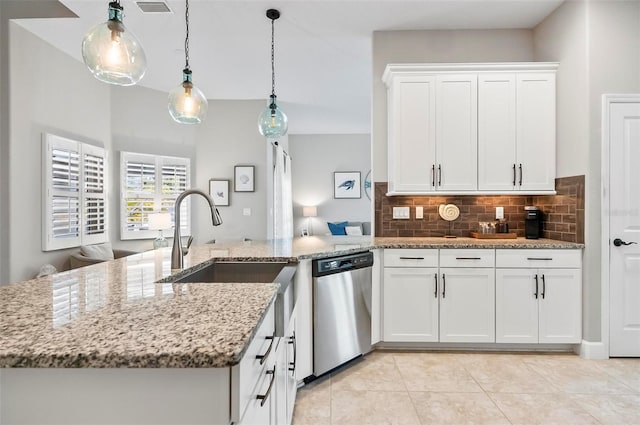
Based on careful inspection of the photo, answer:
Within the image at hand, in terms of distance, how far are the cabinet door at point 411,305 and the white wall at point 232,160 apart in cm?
316

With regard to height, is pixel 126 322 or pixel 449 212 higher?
pixel 449 212

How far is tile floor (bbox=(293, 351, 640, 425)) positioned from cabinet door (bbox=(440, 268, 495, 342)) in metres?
0.17

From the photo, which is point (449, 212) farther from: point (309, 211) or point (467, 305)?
point (309, 211)

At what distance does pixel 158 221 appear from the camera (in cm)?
491

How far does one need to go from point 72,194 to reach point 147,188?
4.05ft

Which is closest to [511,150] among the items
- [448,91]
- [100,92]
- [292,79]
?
[448,91]

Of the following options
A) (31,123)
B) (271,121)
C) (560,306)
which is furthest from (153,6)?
(560,306)

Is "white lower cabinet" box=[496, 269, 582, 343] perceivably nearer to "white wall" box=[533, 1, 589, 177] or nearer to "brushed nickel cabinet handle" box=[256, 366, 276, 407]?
"white wall" box=[533, 1, 589, 177]

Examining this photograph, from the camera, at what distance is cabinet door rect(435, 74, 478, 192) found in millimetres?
3215

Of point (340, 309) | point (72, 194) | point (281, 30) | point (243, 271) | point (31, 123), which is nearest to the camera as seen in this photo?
point (243, 271)

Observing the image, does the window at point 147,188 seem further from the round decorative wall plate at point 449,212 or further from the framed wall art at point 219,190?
the round decorative wall plate at point 449,212

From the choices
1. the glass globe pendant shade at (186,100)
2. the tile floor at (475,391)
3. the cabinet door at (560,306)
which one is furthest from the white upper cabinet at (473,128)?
the glass globe pendant shade at (186,100)

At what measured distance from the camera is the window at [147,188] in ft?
16.7

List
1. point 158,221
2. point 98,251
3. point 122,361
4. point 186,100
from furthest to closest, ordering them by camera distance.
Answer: point 158,221, point 98,251, point 186,100, point 122,361
